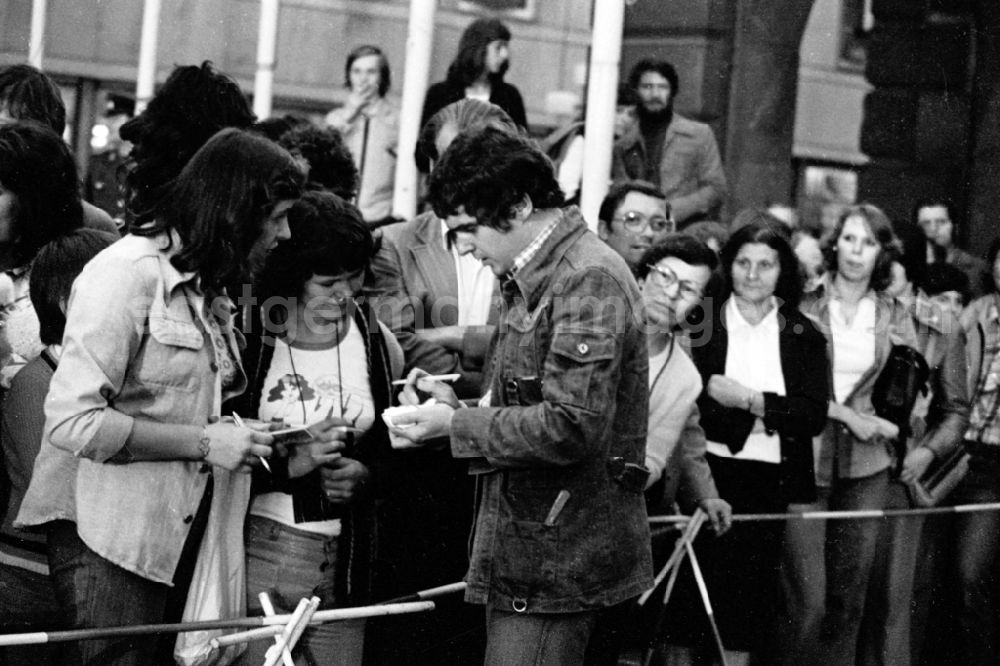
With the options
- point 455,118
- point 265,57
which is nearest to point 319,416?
point 455,118

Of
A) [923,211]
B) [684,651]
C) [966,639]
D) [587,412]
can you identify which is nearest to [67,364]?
[587,412]

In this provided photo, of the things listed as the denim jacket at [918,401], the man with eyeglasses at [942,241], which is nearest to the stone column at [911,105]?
the man with eyeglasses at [942,241]

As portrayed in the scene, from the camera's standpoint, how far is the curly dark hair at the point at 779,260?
6207 mm

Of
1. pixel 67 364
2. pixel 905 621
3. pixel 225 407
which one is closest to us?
pixel 67 364

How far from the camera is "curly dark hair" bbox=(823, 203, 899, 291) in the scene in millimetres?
6656

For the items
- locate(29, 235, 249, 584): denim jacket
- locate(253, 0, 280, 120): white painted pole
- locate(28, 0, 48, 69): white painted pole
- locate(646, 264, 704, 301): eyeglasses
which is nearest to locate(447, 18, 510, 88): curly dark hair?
locate(253, 0, 280, 120): white painted pole

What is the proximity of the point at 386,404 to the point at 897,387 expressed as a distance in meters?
2.86

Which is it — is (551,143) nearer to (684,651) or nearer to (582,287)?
(684,651)

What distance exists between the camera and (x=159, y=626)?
3723 mm

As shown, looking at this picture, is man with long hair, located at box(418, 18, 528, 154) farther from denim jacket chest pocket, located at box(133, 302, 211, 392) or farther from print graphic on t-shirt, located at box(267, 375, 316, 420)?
denim jacket chest pocket, located at box(133, 302, 211, 392)

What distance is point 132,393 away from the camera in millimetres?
3719

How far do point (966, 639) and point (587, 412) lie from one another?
399cm

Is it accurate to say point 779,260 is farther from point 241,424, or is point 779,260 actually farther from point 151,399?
point 151,399

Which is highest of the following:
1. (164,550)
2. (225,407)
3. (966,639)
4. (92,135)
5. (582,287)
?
(92,135)
